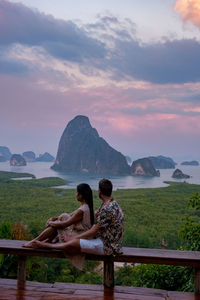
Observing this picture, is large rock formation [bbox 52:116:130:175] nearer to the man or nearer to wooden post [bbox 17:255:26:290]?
wooden post [bbox 17:255:26:290]

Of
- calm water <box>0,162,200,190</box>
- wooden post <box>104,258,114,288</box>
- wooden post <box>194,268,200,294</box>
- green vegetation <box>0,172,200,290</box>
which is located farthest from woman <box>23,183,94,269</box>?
calm water <box>0,162,200,190</box>

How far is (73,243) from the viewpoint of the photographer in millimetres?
2094

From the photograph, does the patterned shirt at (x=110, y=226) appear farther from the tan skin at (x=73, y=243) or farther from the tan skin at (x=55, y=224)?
the tan skin at (x=55, y=224)

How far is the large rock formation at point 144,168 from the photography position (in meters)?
84.6

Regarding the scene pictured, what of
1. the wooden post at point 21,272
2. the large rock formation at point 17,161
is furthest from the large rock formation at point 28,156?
the wooden post at point 21,272

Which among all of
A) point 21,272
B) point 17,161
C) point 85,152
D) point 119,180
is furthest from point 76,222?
point 17,161

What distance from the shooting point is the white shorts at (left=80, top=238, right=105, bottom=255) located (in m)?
2.09

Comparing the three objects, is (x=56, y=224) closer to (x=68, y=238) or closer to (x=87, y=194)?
(x=68, y=238)

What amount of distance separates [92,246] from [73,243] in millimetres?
128

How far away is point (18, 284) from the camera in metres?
2.26

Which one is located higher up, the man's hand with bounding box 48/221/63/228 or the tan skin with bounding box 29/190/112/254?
the man's hand with bounding box 48/221/63/228

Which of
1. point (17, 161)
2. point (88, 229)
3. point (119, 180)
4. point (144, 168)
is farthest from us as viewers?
point (17, 161)

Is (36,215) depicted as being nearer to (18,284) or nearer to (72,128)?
(18,284)

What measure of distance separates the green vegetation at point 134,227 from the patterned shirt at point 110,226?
752 millimetres
